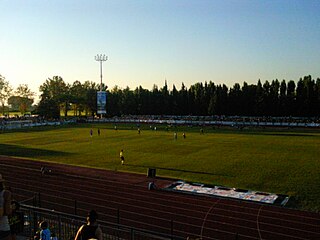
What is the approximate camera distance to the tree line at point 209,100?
95875 mm

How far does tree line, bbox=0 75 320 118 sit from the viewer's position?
9588 cm

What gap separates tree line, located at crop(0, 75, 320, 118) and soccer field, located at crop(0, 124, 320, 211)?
4888cm

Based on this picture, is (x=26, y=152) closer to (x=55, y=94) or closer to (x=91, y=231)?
(x=91, y=231)

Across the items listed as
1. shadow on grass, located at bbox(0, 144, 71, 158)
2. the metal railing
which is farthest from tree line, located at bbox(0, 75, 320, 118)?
the metal railing

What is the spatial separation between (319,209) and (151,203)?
32.4 ft

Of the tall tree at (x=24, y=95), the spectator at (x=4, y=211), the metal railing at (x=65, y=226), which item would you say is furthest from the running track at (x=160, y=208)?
the tall tree at (x=24, y=95)

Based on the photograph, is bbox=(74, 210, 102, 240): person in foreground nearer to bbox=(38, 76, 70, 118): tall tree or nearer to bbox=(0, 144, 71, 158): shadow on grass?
bbox=(0, 144, 71, 158): shadow on grass

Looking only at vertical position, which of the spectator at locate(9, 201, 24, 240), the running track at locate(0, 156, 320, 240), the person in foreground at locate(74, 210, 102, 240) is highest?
the person in foreground at locate(74, 210, 102, 240)

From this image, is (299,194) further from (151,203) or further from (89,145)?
(89,145)

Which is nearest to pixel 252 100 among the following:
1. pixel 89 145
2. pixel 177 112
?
pixel 177 112

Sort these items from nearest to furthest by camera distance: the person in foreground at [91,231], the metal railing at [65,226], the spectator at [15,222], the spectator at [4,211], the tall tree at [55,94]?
the person in foreground at [91,231] < the spectator at [4,211] < the spectator at [15,222] < the metal railing at [65,226] < the tall tree at [55,94]

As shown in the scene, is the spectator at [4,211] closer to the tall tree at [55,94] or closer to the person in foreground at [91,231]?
the person in foreground at [91,231]

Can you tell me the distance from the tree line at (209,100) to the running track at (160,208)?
78430 millimetres

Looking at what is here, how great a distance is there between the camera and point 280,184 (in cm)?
2508
